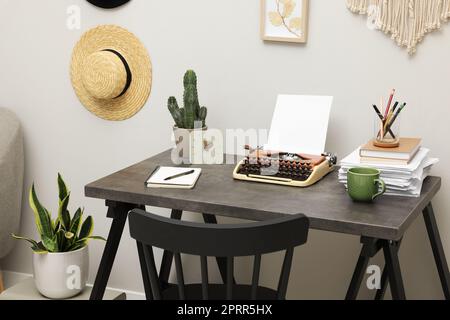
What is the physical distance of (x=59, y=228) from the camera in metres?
2.78

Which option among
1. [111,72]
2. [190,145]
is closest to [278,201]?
[190,145]

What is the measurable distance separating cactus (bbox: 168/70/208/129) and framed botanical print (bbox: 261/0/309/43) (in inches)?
12.6

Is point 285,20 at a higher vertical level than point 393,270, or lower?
higher

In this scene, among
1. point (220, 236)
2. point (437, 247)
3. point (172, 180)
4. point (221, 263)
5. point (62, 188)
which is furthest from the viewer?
point (62, 188)

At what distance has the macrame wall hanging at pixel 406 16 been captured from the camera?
7.52 ft

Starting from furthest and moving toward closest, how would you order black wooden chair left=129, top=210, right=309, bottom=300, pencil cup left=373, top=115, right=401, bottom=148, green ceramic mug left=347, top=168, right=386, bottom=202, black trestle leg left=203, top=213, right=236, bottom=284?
black trestle leg left=203, top=213, right=236, bottom=284
pencil cup left=373, top=115, right=401, bottom=148
green ceramic mug left=347, top=168, right=386, bottom=202
black wooden chair left=129, top=210, right=309, bottom=300

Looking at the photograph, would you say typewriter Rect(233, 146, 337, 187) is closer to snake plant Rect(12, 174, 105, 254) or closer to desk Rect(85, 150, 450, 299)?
desk Rect(85, 150, 450, 299)

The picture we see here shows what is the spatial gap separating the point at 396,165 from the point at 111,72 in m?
1.21

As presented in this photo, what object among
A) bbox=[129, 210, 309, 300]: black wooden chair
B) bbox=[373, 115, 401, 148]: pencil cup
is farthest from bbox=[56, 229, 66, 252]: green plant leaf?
bbox=[373, 115, 401, 148]: pencil cup

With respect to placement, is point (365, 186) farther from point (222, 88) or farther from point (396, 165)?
point (222, 88)

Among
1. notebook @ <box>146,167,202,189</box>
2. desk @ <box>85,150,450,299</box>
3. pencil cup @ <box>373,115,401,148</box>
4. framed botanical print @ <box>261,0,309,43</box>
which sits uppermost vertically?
framed botanical print @ <box>261,0,309,43</box>

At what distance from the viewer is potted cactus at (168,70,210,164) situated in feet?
8.05

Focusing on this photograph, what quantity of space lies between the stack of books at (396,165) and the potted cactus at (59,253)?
116cm

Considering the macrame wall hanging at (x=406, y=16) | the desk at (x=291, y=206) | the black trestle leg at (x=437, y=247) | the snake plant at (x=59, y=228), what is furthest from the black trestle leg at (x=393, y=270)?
the snake plant at (x=59, y=228)
